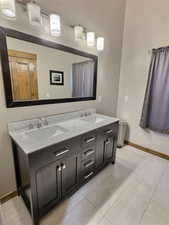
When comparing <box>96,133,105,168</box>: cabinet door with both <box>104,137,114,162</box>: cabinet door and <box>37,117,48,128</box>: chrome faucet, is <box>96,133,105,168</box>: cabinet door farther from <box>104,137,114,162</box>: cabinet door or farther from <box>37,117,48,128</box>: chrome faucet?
<box>37,117,48,128</box>: chrome faucet

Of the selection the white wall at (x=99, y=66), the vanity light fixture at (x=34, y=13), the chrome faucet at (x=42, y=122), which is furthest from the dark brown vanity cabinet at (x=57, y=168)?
the vanity light fixture at (x=34, y=13)

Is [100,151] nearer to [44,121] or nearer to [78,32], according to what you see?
[44,121]

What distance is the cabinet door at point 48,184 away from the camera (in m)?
1.09

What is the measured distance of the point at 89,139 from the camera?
4.91 feet

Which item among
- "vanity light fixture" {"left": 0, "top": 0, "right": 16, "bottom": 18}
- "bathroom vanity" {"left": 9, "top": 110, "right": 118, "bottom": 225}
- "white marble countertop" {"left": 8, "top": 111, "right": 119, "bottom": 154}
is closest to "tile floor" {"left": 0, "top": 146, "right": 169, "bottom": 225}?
"bathroom vanity" {"left": 9, "top": 110, "right": 118, "bottom": 225}

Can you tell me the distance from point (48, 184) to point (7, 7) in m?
1.65

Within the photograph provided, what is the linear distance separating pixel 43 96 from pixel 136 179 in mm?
1854

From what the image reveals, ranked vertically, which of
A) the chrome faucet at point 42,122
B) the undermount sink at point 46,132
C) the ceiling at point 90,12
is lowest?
the undermount sink at point 46,132

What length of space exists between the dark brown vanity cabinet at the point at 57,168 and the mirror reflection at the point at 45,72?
26.8 inches

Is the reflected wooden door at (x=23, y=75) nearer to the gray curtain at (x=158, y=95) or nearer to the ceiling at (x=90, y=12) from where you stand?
the ceiling at (x=90, y=12)

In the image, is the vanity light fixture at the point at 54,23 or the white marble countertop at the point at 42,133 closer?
the white marble countertop at the point at 42,133

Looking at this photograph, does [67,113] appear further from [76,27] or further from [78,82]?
[76,27]

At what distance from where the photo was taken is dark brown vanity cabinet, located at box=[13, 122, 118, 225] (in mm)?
1054

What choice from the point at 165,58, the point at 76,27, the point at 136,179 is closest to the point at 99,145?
the point at 136,179
